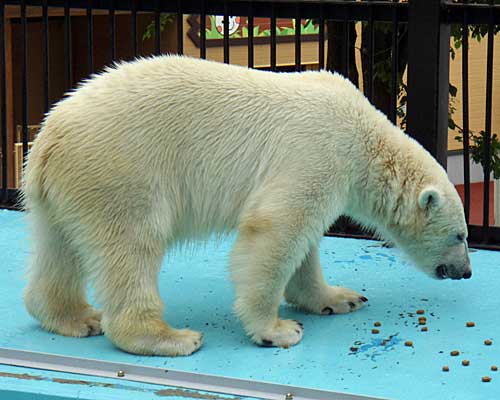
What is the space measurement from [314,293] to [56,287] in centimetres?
107

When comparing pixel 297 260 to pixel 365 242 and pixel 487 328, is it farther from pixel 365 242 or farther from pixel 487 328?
pixel 365 242

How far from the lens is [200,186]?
12.7ft

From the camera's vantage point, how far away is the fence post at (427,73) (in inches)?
200

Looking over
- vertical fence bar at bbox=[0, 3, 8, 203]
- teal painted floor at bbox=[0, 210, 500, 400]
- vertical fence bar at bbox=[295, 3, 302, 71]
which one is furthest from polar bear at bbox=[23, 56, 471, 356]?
vertical fence bar at bbox=[0, 3, 8, 203]

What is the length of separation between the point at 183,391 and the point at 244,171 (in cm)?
→ 86

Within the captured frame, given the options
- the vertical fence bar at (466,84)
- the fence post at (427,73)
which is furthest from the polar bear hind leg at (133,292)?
the vertical fence bar at (466,84)

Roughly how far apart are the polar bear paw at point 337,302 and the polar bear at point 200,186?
311 millimetres

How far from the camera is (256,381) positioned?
11.6ft

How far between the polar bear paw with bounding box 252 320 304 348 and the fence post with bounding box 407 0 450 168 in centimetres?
155

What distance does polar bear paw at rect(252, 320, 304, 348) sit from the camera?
3.90 m

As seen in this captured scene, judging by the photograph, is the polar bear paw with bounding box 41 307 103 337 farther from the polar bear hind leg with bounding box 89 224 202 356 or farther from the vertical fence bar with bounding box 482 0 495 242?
the vertical fence bar with bounding box 482 0 495 242

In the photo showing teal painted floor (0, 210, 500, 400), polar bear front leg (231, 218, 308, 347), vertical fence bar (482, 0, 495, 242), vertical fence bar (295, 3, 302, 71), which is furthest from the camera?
vertical fence bar (295, 3, 302, 71)

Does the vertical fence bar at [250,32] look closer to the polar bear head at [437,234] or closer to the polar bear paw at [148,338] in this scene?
the polar bear head at [437,234]

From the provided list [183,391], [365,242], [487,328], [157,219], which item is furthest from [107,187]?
[365,242]
